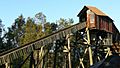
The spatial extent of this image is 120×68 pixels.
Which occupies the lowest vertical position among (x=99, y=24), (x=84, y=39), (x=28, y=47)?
(x=28, y=47)

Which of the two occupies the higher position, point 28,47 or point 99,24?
point 99,24

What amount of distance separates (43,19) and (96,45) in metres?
25.9

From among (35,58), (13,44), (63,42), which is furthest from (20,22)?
(35,58)

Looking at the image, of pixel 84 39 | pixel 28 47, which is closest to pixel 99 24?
pixel 84 39

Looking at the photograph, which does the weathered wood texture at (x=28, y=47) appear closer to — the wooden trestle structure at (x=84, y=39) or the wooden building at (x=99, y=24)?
the wooden trestle structure at (x=84, y=39)

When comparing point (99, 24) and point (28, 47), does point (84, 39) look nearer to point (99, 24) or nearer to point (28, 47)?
point (99, 24)

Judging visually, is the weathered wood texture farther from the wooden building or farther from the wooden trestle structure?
the wooden building

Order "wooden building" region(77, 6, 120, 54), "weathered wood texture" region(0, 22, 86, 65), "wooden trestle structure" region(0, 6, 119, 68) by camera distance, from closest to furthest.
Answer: "weathered wood texture" region(0, 22, 86, 65) → "wooden trestle structure" region(0, 6, 119, 68) → "wooden building" region(77, 6, 120, 54)

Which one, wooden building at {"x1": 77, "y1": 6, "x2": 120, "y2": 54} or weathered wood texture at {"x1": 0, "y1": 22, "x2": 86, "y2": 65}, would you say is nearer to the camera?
weathered wood texture at {"x1": 0, "y1": 22, "x2": 86, "y2": 65}

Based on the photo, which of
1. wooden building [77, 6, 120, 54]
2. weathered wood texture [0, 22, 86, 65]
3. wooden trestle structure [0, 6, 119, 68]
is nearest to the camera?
weathered wood texture [0, 22, 86, 65]

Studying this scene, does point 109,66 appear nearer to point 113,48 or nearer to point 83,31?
point 83,31

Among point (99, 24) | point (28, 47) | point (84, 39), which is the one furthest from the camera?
point (99, 24)

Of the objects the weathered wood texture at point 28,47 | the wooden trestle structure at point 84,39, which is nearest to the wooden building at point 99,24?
the wooden trestle structure at point 84,39

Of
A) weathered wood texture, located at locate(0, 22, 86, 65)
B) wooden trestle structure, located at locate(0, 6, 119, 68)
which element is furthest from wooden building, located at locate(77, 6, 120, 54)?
weathered wood texture, located at locate(0, 22, 86, 65)
